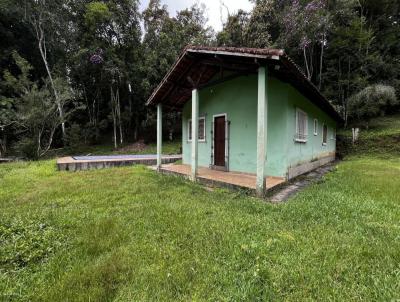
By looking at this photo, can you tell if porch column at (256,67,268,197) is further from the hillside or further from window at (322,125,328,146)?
the hillside

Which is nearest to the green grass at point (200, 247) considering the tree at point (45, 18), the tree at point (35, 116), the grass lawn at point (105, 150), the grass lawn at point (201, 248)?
the grass lawn at point (201, 248)

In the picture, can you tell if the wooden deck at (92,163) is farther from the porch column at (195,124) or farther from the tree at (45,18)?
the tree at (45,18)

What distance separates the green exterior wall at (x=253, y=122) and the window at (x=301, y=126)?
0.20 metres

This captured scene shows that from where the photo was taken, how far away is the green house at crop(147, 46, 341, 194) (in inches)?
196

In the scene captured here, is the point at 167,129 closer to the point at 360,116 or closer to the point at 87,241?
the point at 360,116

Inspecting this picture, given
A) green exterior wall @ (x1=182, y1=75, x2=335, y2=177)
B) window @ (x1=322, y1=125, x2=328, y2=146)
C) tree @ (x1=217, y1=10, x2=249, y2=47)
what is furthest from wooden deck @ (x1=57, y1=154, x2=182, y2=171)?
tree @ (x1=217, y1=10, x2=249, y2=47)

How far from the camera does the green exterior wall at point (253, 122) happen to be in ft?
21.3

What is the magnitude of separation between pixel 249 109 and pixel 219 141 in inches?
66.0

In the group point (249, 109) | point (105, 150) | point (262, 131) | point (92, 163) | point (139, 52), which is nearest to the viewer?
point (262, 131)

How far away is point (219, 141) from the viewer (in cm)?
823

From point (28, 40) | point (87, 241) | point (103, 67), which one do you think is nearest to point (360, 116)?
point (87, 241)

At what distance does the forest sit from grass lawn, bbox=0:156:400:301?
12157 millimetres

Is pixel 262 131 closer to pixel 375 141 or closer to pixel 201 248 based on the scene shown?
pixel 201 248

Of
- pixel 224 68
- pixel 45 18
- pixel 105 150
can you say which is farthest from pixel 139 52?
pixel 224 68
